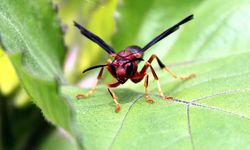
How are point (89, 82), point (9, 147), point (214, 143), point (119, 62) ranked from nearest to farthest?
1. point (214, 143)
2. point (119, 62)
3. point (9, 147)
4. point (89, 82)

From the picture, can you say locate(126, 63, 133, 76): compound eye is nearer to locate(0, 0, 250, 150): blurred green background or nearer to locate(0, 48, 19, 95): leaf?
locate(0, 0, 250, 150): blurred green background

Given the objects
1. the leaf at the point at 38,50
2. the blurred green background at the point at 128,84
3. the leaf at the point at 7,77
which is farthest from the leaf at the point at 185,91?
the leaf at the point at 7,77

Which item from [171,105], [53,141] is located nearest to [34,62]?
[171,105]

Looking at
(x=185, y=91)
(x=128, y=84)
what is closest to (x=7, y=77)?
(x=128, y=84)

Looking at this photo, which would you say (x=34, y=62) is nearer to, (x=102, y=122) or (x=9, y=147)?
(x=102, y=122)

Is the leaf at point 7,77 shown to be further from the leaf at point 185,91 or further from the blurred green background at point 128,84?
the leaf at point 185,91

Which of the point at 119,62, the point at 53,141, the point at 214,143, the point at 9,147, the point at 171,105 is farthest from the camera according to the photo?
the point at 53,141
